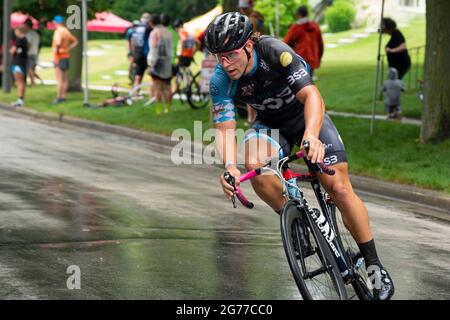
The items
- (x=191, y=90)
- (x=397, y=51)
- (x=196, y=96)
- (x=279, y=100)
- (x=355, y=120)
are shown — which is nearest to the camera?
(x=279, y=100)

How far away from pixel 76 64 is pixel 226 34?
76.8ft

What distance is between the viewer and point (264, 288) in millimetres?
7285

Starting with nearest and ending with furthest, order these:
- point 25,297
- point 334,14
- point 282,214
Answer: point 282,214 < point 25,297 < point 334,14

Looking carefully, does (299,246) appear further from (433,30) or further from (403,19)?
(403,19)

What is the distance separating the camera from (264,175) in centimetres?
668

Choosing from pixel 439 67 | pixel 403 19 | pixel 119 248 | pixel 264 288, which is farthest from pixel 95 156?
pixel 403 19

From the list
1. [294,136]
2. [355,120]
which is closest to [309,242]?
[294,136]

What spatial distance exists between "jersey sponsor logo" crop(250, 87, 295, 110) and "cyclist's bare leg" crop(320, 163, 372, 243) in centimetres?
51

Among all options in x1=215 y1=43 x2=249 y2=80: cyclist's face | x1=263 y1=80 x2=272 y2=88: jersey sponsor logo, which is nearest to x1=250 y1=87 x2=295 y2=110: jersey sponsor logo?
x1=263 y1=80 x2=272 y2=88: jersey sponsor logo

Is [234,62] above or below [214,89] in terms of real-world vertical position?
above

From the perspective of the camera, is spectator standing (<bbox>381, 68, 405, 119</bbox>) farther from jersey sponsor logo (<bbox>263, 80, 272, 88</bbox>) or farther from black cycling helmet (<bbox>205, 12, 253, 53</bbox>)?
black cycling helmet (<bbox>205, 12, 253, 53</bbox>)

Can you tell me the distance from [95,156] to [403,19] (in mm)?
39116

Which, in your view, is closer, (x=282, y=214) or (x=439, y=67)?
(x=282, y=214)

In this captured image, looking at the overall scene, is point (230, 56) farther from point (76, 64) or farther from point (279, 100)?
point (76, 64)
